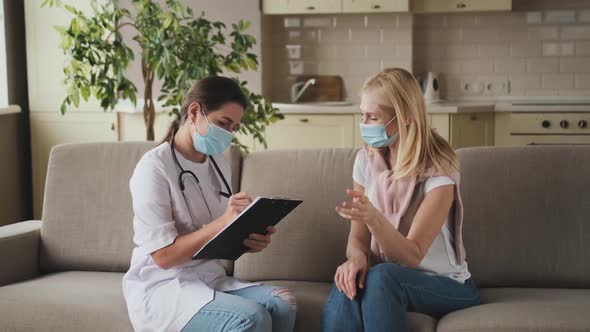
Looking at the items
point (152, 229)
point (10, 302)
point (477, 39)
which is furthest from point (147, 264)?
point (477, 39)

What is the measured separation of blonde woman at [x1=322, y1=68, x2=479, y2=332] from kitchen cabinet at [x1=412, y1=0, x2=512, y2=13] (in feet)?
10.3

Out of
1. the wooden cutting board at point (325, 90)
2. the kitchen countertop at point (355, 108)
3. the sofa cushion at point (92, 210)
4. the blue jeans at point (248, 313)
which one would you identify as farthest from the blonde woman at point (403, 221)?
the wooden cutting board at point (325, 90)

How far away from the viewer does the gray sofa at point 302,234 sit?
2.63 meters

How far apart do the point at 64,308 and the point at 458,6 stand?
12.3ft

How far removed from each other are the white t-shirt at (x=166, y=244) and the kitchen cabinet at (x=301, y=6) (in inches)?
127

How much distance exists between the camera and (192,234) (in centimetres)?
238

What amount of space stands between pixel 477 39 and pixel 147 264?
3969 mm

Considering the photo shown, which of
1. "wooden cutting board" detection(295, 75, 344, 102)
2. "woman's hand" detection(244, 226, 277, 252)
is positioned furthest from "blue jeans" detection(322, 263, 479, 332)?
"wooden cutting board" detection(295, 75, 344, 102)

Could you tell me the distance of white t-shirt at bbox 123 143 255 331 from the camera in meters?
2.38

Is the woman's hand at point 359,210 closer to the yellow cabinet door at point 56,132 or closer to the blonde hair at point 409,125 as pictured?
the blonde hair at point 409,125

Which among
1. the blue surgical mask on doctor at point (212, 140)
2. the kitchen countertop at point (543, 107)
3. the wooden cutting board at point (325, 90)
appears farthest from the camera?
the wooden cutting board at point (325, 90)

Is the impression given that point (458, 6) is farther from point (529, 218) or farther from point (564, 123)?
point (529, 218)

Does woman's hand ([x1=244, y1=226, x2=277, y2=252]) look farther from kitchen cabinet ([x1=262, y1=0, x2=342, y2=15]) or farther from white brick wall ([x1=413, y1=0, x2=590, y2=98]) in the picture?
white brick wall ([x1=413, y1=0, x2=590, y2=98])

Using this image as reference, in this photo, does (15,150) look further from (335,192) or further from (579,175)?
(579,175)
